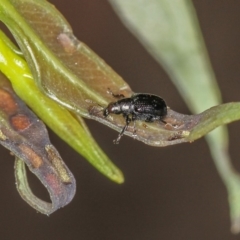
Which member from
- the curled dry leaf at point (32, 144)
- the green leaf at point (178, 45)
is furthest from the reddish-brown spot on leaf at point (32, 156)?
the green leaf at point (178, 45)

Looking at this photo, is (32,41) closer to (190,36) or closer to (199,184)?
(190,36)

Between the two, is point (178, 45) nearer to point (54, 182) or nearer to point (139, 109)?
point (139, 109)

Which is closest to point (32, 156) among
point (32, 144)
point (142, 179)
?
point (32, 144)

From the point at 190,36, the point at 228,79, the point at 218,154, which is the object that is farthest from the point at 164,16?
the point at 228,79

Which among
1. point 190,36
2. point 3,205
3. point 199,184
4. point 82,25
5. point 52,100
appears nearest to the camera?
point 52,100

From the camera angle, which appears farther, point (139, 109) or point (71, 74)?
point (139, 109)

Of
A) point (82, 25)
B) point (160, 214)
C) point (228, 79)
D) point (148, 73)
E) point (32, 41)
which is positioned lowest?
point (32, 41)

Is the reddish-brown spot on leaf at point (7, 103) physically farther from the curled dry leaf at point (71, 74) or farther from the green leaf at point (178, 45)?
the green leaf at point (178, 45)
